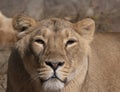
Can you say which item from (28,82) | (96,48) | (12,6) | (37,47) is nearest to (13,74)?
(28,82)

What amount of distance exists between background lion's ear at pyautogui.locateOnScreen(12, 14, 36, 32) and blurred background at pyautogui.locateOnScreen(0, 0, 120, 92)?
12.0 ft

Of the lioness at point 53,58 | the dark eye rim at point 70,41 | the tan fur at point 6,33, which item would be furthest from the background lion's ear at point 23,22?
the tan fur at point 6,33

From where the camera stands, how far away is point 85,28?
460 centimetres

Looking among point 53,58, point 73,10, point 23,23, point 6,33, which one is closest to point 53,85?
point 53,58

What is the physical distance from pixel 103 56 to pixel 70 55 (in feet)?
3.52

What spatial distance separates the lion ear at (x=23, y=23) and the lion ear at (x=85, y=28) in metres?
0.38

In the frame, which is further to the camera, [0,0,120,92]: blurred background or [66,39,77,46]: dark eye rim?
[0,0,120,92]: blurred background

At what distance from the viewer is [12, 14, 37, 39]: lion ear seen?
14.5ft

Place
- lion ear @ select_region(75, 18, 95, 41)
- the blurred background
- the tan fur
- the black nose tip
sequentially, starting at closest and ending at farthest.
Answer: the black nose tip, lion ear @ select_region(75, 18, 95, 41), the tan fur, the blurred background

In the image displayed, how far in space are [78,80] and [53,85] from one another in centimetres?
48

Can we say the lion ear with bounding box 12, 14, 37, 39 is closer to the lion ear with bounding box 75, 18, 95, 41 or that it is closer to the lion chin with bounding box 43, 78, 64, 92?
the lion ear with bounding box 75, 18, 95, 41

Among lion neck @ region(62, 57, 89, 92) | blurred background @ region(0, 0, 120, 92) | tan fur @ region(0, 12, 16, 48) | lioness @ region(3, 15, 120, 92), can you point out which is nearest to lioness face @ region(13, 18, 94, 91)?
lioness @ region(3, 15, 120, 92)

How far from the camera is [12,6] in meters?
8.27

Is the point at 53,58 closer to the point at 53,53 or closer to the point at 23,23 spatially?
the point at 53,53
